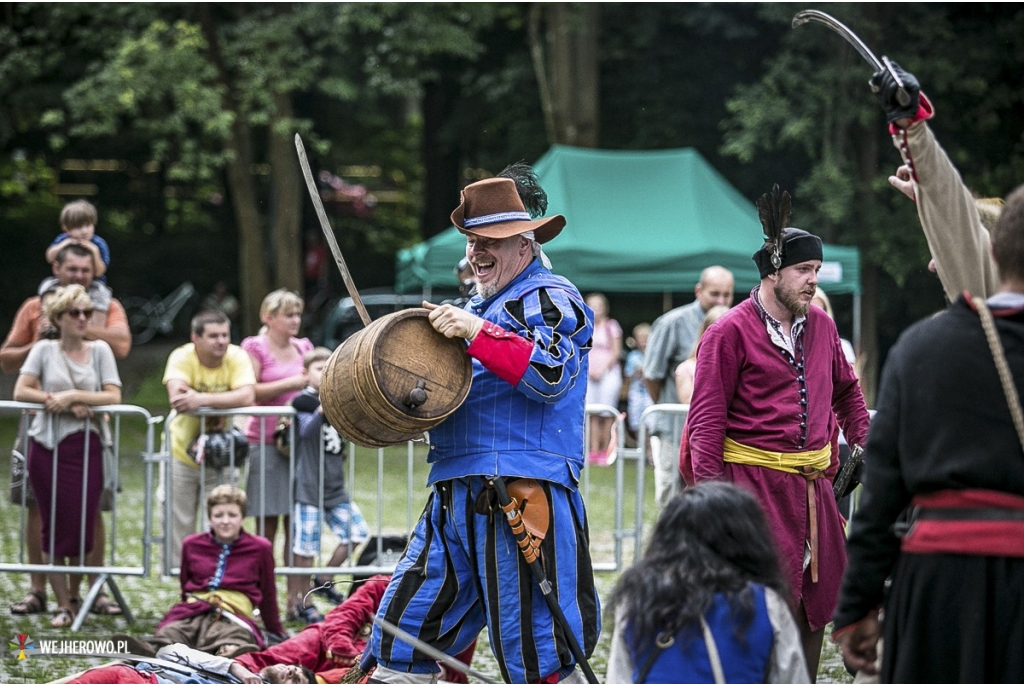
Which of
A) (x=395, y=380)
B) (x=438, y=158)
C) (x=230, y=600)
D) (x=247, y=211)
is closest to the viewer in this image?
(x=395, y=380)

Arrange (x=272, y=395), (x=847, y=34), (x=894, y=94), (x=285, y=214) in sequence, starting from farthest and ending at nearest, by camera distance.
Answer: (x=285, y=214) < (x=272, y=395) < (x=847, y=34) < (x=894, y=94)

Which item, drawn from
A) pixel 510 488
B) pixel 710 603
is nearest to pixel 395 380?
pixel 510 488

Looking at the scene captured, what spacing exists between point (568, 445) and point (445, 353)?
0.55m

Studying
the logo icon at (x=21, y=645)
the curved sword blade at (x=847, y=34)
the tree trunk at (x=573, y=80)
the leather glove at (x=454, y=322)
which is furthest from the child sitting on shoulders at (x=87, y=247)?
the tree trunk at (x=573, y=80)

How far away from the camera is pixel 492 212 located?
4.43 meters

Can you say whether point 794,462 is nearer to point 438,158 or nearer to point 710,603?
point 710,603

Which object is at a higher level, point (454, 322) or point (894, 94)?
point (894, 94)

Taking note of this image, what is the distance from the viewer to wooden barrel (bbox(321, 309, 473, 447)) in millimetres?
4027

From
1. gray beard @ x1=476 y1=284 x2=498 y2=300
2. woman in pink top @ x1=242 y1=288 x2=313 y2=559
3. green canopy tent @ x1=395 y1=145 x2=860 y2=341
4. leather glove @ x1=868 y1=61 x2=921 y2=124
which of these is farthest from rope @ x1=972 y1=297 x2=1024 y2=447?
green canopy tent @ x1=395 y1=145 x2=860 y2=341

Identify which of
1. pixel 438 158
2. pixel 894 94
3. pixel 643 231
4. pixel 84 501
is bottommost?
pixel 84 501

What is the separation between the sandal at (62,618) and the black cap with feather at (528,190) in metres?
3.78

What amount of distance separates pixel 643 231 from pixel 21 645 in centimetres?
1007

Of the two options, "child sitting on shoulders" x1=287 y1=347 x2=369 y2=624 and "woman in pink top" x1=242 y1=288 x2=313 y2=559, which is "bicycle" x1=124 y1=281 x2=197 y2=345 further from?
"child sitting on shoulders" x1=287 y1=347 x2=369 y2=624

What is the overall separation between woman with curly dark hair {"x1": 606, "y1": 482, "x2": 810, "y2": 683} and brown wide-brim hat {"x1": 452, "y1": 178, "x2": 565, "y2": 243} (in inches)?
59.5
